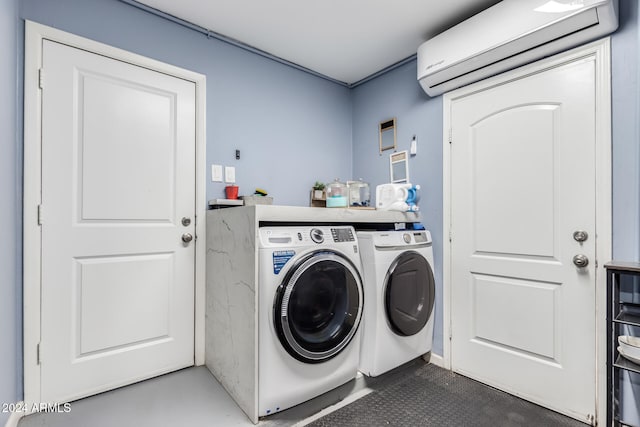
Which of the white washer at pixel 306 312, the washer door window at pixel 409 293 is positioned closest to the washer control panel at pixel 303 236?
the white washer at pixel 306 312

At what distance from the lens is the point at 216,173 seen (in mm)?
2256

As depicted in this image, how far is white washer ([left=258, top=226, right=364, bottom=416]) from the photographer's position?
1528 millimetres

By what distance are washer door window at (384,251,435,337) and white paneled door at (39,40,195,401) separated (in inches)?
53.3

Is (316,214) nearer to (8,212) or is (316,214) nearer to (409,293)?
(409,293)

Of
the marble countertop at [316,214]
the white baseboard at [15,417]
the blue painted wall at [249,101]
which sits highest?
the blue painted wall at [249,101]

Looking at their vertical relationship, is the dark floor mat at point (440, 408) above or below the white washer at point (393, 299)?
below

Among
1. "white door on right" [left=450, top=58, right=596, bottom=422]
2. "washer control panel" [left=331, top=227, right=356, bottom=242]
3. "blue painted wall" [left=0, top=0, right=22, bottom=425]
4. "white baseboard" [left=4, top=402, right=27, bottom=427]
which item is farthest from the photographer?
"washer control panel" [left=331, top=227, right=356, bottom=242]

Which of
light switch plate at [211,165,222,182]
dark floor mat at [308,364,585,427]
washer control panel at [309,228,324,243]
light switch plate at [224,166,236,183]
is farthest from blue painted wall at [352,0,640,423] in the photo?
light switch plate at [211,165,222,182]

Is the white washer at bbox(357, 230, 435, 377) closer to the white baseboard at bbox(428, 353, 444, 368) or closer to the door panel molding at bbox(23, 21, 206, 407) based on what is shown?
the white baseboard at bbox(428, 353, 444, 368)

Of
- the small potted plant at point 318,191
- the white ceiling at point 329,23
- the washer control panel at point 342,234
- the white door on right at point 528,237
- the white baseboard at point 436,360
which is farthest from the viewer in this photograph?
the small potted plant at point 318,191

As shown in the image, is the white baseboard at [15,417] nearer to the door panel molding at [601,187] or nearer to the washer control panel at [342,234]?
the washer control panel at [342,234]

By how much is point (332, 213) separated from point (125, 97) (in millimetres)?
1459

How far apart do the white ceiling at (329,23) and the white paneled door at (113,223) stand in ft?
1.62

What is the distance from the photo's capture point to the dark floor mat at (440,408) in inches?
63.5
